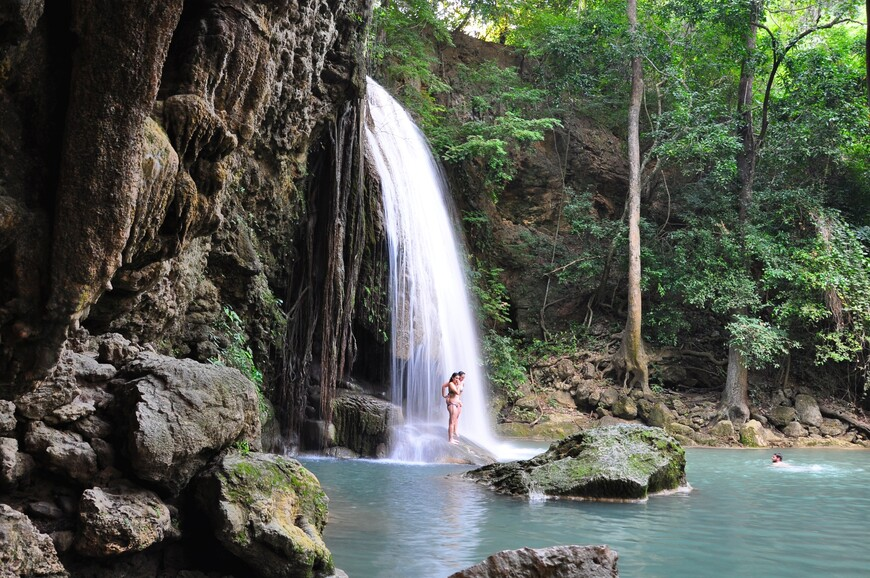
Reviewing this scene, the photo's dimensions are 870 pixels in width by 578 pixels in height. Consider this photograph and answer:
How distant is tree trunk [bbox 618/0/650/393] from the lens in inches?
725

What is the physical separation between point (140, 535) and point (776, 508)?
24.0 ft

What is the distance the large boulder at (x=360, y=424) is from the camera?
12.5 metres

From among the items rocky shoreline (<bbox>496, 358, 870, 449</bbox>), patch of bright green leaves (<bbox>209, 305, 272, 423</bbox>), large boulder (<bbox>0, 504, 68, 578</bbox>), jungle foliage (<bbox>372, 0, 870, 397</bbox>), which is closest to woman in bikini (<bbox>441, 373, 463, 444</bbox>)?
rocky shoreline (<bbox>496, 358, 870, 449</bbox>)

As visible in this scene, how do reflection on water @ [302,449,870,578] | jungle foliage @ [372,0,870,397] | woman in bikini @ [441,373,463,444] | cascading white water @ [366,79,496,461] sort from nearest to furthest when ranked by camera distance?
reflection on water @ [302,449,870,578]
woman in bikini @ [441,373,463,444]
cascading white water @ [366,79,496,461]
jungle foliage @ [372,0,870,397]

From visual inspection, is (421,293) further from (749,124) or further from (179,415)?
(179,415)

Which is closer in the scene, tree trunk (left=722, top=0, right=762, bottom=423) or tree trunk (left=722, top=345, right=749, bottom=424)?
tree trunk (left=722, top=345, right=749, bottom=424)

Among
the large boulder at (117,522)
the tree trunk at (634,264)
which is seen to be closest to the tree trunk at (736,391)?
the tree trunk at (634,264)

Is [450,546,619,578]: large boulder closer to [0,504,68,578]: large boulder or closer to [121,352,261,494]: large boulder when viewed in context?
[121,352,261,494]: large boulder

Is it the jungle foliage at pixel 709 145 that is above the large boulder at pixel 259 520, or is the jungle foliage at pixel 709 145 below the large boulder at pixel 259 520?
above

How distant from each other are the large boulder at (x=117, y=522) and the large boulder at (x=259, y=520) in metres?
0.34

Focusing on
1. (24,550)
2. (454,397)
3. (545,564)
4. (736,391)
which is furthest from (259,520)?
(736,391)

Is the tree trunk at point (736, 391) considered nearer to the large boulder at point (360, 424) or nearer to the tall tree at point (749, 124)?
the tall tree at point (749, 124)

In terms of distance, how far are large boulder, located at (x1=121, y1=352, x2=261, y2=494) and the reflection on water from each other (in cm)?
139

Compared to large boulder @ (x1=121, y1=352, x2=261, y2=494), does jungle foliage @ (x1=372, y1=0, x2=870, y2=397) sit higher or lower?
higher
